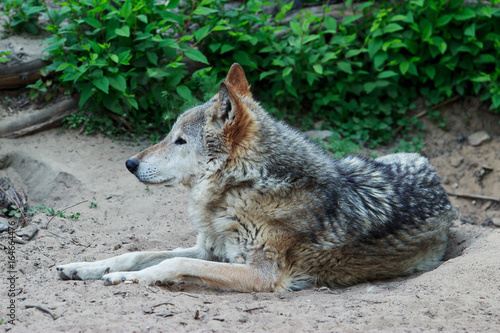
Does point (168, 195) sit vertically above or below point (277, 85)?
below

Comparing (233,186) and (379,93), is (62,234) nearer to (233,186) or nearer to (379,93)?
(233,186)

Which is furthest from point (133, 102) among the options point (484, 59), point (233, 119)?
point (484, 59)

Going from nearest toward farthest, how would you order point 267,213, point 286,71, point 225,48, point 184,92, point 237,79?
point 267,213 < point 237,79 < point 184,92 < point 225,48 < point 286,71

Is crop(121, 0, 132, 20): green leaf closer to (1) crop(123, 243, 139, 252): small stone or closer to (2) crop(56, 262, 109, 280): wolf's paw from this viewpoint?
(1) crop(123, 243, 139, 252): small stone

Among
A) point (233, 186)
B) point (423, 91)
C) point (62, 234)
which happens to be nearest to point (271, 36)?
point (423, 91)

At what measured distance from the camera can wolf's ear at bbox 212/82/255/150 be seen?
170 inches

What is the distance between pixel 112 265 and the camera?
417 cm

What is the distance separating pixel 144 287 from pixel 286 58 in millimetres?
4859

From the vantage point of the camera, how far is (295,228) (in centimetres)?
429

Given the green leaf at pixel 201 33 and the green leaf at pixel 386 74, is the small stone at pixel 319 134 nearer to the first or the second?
the green leaf at pixel 386 74

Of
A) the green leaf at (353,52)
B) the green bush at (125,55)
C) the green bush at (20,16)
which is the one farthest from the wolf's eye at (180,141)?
the green leaf at (353,52)

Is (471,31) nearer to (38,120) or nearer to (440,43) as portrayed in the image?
(440,43)

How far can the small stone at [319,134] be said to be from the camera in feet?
26.5

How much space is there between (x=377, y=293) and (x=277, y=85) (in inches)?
187
